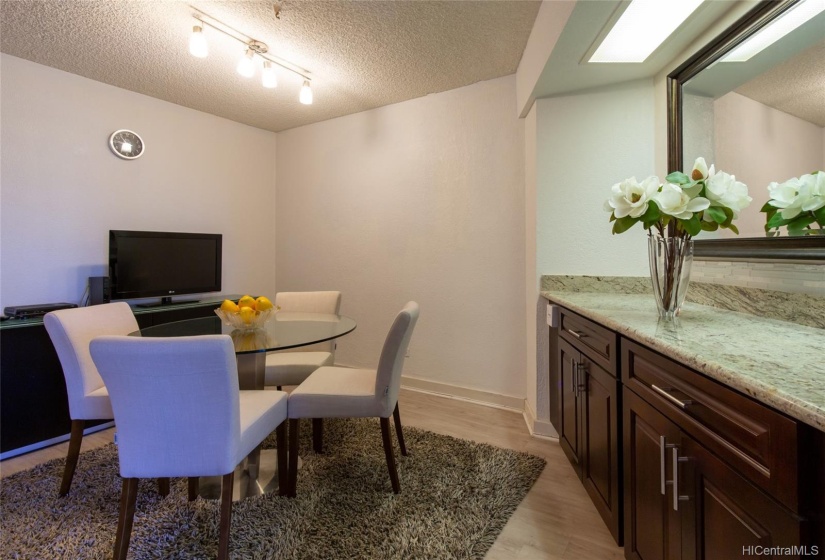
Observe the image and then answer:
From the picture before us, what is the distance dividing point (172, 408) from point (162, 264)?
7.26 ft

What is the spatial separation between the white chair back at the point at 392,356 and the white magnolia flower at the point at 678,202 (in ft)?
3.55

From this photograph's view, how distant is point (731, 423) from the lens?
2.57 ft

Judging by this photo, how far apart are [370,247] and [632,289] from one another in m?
2.13

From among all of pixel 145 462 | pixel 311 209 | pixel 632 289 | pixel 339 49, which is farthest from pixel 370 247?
pixel 145 462

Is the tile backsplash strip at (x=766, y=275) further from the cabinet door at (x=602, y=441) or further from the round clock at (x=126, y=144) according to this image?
the round clock at (x=126, y=144)

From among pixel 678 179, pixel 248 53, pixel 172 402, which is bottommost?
pixel 172 402

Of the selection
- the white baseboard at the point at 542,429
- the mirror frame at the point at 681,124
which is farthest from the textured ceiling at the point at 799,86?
the white baseboard at the point at 542,429

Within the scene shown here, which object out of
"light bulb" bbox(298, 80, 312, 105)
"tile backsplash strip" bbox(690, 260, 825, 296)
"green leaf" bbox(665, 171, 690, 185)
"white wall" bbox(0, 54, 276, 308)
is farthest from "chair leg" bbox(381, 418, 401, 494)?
"white wall" bbox(0, 54, 276, 308)

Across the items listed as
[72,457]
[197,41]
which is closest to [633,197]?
[197,41]

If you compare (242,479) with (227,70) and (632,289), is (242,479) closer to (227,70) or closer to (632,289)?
(632,289)

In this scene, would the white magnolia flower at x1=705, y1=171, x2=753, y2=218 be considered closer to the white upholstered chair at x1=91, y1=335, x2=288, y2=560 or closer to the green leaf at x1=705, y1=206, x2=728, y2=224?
the green leaf at x1=705, y1=206, x2=728, y2=224

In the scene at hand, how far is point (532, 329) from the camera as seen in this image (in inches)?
98.9

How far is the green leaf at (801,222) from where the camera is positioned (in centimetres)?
126

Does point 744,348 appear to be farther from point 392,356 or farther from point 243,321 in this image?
point 243,321
